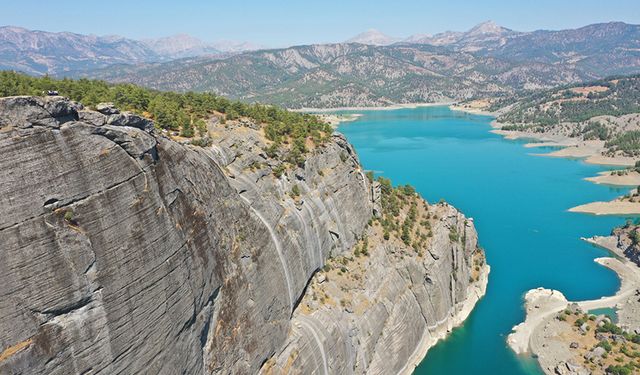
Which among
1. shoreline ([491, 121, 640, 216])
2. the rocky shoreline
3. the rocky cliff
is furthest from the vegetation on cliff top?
shoreline ([491, 121, 640, 216])

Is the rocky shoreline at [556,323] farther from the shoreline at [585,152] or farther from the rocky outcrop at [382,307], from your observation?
the shoreline at [585,152]

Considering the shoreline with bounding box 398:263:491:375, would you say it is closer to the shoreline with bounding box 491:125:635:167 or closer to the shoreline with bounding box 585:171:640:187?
the shoreline with bounding box 585:171:640:187

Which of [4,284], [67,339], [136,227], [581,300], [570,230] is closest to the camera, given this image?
[4,284]

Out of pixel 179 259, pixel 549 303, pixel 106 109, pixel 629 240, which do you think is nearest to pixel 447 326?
pixel 549 303

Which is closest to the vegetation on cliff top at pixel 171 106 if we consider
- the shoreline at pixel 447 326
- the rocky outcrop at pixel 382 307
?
the rocky outcrop at pixel 382 307

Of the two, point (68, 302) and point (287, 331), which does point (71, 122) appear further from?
point (287, 331)

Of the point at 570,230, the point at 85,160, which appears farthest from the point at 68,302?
the point at 570,230

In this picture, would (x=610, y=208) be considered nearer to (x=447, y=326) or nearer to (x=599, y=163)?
(x=599, y=163)
